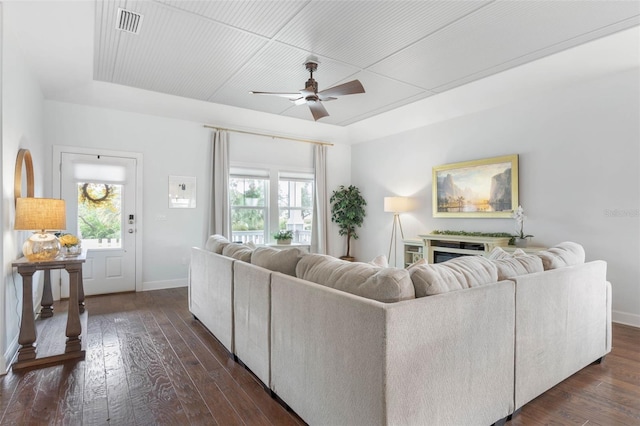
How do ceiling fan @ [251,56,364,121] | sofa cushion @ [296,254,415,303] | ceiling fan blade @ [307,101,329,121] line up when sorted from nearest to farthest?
1. sofa cushion @ [296,254,415,303]
2. ceiling fan @ [251,56,364,121]
3. ceiling fan blade @ [307,101,329,121]

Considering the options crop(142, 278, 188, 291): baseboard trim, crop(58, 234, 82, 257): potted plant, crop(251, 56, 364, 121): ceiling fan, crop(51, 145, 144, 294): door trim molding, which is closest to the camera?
crop(58, 234, 82, 257): potted plant

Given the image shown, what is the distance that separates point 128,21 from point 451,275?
3461mm

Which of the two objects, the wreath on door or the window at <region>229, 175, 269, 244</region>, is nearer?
the wreath on door

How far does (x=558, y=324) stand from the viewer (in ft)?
7.13

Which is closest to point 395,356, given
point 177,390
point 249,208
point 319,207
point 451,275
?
point 451,275

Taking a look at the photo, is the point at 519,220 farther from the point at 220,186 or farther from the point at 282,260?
the point at 220,186

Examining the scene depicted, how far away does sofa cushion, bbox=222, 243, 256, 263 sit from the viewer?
277cm

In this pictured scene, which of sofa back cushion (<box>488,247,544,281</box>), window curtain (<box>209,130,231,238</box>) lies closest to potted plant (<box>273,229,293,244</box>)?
window curtain (<box>209,130,231,238</box>)

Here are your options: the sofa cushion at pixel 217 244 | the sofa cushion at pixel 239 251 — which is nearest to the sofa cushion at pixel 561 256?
the sofa cushion at pixel 239 251

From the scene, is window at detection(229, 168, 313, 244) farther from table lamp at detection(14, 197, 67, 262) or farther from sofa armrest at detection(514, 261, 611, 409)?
sofa armrest at detection(514, 261, 611, 409)

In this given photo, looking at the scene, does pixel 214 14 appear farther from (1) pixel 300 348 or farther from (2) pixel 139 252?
(2) pixel 139 252

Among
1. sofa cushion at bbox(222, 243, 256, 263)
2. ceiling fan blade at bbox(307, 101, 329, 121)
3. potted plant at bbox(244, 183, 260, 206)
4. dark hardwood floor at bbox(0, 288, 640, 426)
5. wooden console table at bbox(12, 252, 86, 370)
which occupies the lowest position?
dark hardwood floor at bbox(0, 288, 640, 426)

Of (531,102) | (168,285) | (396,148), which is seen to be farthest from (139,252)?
(531,102)

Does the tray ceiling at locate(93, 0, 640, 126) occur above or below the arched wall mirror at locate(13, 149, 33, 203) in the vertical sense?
above
